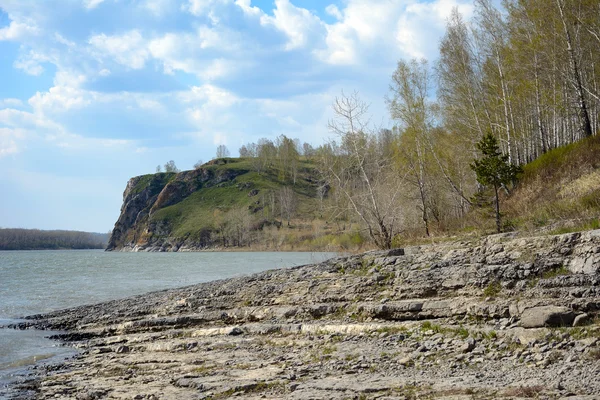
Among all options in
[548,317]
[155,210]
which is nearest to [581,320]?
[548,317]

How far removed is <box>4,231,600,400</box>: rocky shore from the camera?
334 inches

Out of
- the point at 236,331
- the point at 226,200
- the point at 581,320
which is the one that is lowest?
the point at 236,331

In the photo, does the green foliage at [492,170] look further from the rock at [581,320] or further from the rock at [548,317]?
the rock at [581,320]

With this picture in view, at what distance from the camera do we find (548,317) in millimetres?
10141

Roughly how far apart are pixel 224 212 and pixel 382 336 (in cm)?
15644

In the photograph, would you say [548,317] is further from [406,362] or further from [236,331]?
[236,331]

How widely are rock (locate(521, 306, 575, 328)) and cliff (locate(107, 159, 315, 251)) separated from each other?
142 metres

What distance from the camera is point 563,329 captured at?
9703 millimetres

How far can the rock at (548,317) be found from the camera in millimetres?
10039

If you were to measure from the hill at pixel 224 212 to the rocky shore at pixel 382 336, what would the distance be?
339ft

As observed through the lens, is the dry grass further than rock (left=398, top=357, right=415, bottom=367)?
No

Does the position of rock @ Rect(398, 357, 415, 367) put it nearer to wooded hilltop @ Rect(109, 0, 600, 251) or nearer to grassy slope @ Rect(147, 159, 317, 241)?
wooded hilltop @ Rect(109, 0, 600, 251)

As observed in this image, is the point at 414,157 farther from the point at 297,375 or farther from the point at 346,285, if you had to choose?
the point at 297,375

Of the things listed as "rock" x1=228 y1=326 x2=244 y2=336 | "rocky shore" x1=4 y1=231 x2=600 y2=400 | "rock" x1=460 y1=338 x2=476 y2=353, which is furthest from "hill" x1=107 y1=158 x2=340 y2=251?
"rock" x1=460 y1=338 x2=476 y2=353
